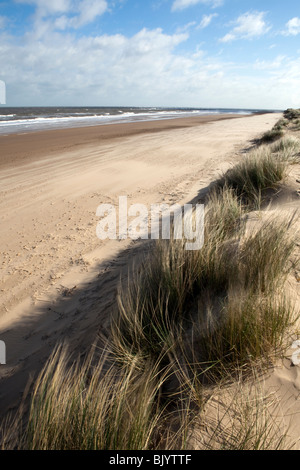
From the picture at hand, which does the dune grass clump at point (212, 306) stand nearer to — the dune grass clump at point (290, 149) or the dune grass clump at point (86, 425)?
the dune grass clump at point (86, 425)

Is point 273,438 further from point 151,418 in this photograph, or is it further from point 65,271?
point 65,271

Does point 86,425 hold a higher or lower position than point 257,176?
lower

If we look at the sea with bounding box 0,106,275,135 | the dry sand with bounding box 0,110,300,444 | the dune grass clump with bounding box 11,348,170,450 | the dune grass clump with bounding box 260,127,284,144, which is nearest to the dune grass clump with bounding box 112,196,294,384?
the dry sand with bounding box 0,110,300,444

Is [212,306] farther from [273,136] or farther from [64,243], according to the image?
[273,136]

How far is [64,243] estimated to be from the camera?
4938mm

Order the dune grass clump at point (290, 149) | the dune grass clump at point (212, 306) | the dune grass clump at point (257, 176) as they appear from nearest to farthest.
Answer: the dune grass clump at point (212, 306) < the dune grass clump at point (257, 176) < the dune grass clump at point (290, 149)

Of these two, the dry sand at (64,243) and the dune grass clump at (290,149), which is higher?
the dune grass clump at (290,149)

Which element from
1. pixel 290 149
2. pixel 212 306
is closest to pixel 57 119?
pixel 290 149

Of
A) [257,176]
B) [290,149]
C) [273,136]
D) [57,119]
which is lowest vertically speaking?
[257,176]

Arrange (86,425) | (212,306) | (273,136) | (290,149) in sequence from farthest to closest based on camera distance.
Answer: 1. (273,136)
2. (290,149)
3. (212,306)
4. (86,425)

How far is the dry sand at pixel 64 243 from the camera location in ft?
9.87

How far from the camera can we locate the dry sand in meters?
3.01

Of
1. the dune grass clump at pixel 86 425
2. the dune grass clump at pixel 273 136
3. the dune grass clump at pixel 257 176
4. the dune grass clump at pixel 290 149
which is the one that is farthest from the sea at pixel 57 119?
the dune grass clump at pixel 86 425
